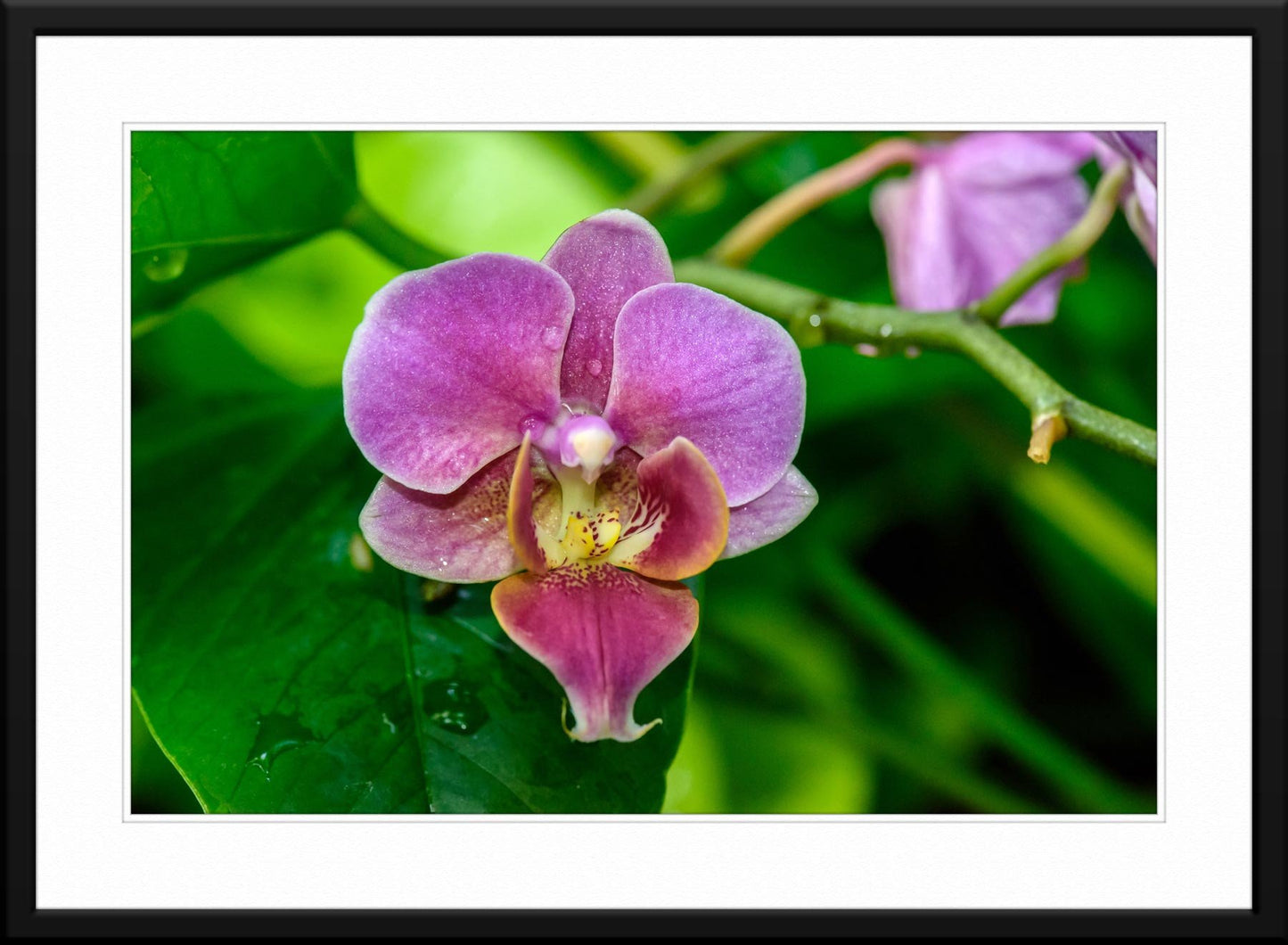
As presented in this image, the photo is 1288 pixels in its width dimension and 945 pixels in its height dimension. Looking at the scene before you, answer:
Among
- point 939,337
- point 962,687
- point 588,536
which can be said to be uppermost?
point 939,337

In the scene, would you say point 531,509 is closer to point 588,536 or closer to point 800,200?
point 588,536

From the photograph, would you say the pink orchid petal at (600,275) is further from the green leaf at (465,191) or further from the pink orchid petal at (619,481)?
the green leaf at (465,191)

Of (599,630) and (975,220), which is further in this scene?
(975,220)

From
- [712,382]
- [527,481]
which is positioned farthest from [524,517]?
[712,382]

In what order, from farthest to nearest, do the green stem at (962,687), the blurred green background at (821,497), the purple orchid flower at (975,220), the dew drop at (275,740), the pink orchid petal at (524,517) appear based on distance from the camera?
the green stem at (962,687)
the purple orchid flower at (975,220)
the blurred green background at (821,497)
the dew drop at (275,740)
the pink orchid petal at (524,517)

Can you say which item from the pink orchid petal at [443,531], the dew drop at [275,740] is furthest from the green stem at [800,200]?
the dew drop at [275,740]

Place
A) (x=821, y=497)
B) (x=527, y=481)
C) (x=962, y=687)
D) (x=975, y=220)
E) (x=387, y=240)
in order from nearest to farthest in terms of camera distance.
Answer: (x=527, y=481) < (x=387, y=240) < (x=975, y=220) < (x=962, y=687) < (x=821, y=497)

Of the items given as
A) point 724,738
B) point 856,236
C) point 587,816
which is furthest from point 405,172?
point 587,816
